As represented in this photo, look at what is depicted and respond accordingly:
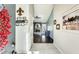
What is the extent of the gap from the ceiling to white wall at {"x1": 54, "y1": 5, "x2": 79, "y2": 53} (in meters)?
0.12

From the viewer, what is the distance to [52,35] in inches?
77.6

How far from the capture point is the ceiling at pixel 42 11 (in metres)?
1.84

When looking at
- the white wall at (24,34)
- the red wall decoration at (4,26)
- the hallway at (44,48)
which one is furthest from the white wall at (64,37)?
the red wall decoration at (4,26)

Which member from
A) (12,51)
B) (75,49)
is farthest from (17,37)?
(75,49)

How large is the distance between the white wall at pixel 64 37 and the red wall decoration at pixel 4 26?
0.78m

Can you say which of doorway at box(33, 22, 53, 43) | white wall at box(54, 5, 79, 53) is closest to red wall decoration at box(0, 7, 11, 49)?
doorway at box(33, 22, 53, 43)

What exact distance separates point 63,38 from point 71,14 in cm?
41

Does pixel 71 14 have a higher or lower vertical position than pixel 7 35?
higher

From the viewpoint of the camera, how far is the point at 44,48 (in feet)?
6.28

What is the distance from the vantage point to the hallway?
1.84 metres

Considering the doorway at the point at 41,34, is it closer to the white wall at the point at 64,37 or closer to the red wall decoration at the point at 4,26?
the white wall at the point at 64,37

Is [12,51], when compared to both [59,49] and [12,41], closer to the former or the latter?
[12,41]

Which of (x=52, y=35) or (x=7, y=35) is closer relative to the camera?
(x=7, y=35)
